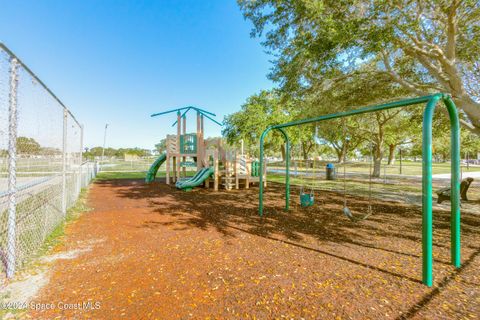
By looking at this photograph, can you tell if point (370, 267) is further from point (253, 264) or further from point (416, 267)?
point (253, 264)

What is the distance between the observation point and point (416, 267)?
11.6 feet

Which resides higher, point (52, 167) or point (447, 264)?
point (52, 167)

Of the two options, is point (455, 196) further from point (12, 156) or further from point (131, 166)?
point (131, 166)

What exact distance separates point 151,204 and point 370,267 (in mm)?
6834

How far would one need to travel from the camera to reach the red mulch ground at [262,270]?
8.39ft

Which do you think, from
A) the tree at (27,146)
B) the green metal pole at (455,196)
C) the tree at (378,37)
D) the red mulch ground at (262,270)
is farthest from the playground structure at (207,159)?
the green metal pole at (455,196)

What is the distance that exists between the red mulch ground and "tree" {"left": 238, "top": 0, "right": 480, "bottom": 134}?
14.4ft

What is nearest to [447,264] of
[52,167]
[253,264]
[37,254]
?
[253,264]

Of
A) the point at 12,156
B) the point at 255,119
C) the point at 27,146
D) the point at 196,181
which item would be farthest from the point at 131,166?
the point at 12,156

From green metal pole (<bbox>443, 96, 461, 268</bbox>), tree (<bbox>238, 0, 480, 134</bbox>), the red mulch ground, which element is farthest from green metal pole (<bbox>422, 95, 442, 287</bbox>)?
tree (<bbox>238, 0, 480, 134</bbox>)

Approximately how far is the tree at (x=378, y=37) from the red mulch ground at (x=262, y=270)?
14.4 ft

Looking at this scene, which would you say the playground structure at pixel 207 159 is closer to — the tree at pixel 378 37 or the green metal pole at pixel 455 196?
the tree at pixel 378 37

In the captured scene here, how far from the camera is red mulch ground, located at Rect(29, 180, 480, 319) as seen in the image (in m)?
2.56

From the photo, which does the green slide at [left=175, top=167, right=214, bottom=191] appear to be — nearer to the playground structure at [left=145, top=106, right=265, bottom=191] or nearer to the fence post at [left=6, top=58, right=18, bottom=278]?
the playground structure at [left=145, top=106, right=265, bottom=191]
